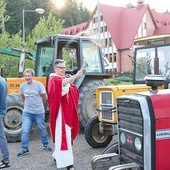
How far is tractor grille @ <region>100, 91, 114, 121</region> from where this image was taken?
7078 millimetres

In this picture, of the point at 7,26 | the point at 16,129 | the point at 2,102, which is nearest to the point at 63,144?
the point at 2,102

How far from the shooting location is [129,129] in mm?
4121

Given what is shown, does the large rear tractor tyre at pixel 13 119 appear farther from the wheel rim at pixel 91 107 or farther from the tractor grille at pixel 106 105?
the tractor grille at pixel 106 105

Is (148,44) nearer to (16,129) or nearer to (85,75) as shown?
(85,75)

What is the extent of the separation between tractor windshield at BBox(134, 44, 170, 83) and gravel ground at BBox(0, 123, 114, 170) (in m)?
1.85

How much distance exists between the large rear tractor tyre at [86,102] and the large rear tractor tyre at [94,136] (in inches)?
52.7

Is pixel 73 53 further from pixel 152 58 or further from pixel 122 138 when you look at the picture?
pixel 122 138

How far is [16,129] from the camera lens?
28.1ft

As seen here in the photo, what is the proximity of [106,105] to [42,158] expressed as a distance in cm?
161

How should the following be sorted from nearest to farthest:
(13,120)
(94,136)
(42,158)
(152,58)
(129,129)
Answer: (129,129) < (42,158) < (152,58) < (94,136) < (13,120)

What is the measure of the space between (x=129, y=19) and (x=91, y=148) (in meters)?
43.1

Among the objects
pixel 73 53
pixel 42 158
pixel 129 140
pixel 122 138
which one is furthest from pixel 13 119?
pixel 129 140

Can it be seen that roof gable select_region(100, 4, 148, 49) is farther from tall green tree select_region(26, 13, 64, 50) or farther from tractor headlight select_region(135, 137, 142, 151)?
tractor headlight select_region(135, 137, 142, 151)

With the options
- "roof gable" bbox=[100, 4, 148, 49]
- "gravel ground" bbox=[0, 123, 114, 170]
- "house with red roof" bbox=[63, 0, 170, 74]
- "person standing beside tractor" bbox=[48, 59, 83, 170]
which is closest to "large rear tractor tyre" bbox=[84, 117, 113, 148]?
"gravel ground" bbox=[0, 123, 114, 170]
